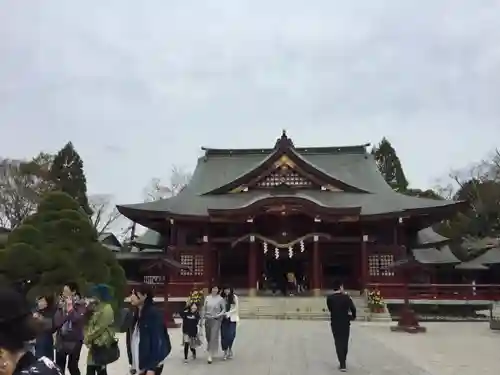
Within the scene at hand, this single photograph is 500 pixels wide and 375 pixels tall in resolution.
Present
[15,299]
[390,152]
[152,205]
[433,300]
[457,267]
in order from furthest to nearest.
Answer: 1. [390,152]
2. [457,267]
3. [152,205]
4. [433,300]
5. [15,299]

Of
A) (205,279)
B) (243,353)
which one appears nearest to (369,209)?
(205,279)

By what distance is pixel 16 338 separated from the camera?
2156 millimetres

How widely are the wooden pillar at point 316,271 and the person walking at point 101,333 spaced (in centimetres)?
2041

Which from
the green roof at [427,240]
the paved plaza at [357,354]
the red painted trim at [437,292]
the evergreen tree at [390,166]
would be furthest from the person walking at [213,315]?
the evergreen tree at [390,166]

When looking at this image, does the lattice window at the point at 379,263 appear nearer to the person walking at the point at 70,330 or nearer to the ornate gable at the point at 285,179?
the ornate gable at the point at 285,179

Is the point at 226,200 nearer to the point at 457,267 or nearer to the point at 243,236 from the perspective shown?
the point at 243,236

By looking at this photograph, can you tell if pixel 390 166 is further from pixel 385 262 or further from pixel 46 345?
pixel 46 345

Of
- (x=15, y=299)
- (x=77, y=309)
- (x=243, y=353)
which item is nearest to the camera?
(x=15, y=299)

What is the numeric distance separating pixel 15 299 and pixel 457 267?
33813 millimetres

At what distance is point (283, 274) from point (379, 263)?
5485 mm

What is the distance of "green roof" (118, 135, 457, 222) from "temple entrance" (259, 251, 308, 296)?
135 inches

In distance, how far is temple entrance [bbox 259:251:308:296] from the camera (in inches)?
1164

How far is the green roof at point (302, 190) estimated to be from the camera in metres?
28.8

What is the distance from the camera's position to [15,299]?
2152 mm
